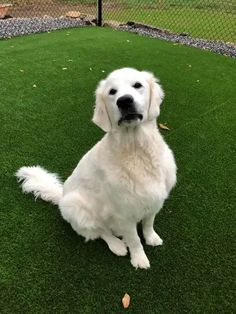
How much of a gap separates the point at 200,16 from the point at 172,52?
3.72 meters

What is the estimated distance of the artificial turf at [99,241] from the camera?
2336 mm

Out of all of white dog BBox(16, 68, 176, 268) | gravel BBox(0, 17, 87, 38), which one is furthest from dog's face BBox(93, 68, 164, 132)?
gravel BBox(0, 17, 87, 38)

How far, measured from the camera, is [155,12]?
10281 mm

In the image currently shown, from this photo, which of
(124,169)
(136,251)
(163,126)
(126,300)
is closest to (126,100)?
(124,169)

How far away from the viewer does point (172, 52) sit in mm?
6422

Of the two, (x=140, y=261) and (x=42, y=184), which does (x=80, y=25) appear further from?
(x=140, y=261)

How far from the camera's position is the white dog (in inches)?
83.5

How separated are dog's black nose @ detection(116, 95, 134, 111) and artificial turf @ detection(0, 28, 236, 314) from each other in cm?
112

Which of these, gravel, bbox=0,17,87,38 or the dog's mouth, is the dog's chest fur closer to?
the dog's mouth

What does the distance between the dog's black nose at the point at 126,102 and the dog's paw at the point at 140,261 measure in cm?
106

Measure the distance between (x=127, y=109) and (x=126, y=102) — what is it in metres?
0.05

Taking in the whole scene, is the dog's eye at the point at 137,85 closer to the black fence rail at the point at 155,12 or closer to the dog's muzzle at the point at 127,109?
the dog's muzzle at the point at 127,109

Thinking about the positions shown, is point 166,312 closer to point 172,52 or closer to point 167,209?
point 167,209

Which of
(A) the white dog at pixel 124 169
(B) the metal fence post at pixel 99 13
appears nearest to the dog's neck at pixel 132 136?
(A) the white dog at pixel 124 169
